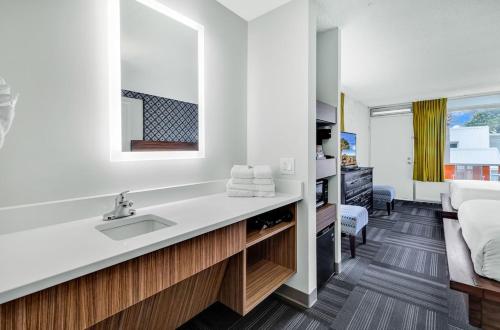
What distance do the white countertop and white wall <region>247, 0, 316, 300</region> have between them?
2.00ft

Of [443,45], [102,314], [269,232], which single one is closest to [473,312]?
[269,232]

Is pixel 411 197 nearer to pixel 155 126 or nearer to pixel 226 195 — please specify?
pixel 226 195

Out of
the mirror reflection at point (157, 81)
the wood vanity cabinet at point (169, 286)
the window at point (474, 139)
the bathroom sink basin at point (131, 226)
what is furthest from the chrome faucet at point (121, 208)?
the window at point (474, 139)

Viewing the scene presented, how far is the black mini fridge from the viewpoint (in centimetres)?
192

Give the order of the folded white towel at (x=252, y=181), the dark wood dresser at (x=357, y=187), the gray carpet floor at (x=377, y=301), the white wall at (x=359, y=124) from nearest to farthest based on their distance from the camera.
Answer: the gray carpet floor at (x=377, y=301) → the folded white towel at (x=252, y=181) → the dark wood dresser at (x=357, y=187) → the white wall at (x=359, y=124)

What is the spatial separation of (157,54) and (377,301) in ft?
7.88

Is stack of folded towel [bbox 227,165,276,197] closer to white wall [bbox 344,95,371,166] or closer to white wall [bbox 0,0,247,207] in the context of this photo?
white wall [bbox 0,0,247,207]

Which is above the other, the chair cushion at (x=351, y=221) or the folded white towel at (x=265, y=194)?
the folded white towel at (x=265, y=194)

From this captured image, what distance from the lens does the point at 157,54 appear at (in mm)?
1484

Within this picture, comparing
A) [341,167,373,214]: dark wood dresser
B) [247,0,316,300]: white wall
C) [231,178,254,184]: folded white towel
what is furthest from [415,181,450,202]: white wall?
[231,178,254,184]: folded white towel

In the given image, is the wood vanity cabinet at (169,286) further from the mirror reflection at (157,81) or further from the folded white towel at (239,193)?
the mirror reflection at (157,81)

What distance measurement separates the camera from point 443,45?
2570mm

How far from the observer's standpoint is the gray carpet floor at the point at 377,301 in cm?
157

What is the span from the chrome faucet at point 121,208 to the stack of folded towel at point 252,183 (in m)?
0.69
